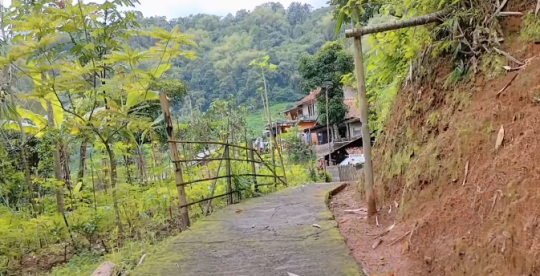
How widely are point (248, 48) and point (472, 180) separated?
1552 inches

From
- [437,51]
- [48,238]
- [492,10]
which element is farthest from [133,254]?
[492,10]

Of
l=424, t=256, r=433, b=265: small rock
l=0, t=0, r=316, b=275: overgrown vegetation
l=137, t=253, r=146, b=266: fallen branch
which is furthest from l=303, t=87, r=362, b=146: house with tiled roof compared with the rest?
l=424, t=256, r=433, b=265: small rock

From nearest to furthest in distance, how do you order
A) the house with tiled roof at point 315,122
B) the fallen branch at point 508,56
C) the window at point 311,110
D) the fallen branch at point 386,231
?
the fallen branch at point 508,56 < the fallen branch at point 386,231 < the house with tiled roof at point 315,122 < the window at point 311,110

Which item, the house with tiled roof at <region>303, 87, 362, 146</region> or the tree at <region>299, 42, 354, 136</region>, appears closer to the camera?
the tree at <region>299, 42, 354, 136</region>

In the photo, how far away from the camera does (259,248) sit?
3.20 metres

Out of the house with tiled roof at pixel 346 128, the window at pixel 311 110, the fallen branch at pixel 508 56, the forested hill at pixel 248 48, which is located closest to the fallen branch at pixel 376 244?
the fallen branch at pixel 508 56

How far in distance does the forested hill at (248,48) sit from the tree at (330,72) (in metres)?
4.98

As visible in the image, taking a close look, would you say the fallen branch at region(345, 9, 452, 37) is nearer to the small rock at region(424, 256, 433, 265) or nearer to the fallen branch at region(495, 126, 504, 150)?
the fallen branch at region(495, 126, 504, 150)

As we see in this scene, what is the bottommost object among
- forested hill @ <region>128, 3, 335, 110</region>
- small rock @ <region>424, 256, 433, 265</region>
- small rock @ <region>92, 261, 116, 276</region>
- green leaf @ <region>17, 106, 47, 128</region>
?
small rock @ <region>92, 261, 116, 276</region>

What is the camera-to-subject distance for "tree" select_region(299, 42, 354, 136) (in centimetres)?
1897

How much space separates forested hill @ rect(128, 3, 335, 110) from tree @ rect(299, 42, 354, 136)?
498 cm

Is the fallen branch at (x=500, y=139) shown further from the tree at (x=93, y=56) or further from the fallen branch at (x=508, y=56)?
the tree at (x=93, y=56)

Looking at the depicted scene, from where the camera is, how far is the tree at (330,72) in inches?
747

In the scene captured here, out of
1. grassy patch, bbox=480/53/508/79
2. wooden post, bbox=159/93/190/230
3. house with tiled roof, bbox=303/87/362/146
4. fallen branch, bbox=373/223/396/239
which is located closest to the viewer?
grassy patch, bbox=480/53/508/79
